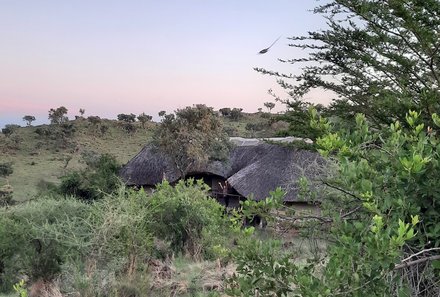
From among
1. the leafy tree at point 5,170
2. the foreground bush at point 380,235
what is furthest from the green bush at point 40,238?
the leafy tree at point 5,170

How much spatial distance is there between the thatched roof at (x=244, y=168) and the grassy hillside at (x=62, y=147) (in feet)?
13.7

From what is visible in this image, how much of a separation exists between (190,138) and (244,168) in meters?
3.33

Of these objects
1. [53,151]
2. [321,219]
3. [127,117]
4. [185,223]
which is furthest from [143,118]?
[321,219]

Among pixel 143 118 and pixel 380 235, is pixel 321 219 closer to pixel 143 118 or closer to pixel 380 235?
pixel 380 235

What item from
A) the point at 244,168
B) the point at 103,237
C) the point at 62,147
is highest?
the point at 62,147

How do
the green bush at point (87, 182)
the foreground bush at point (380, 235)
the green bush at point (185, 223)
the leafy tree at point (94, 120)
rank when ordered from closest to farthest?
the foreground bush at point (380, 235)
the green bush at point (185, 223)
the green bush at point (87, 182)
the leafy tree at point (94, 120)

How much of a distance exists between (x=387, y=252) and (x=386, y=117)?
5012 mm

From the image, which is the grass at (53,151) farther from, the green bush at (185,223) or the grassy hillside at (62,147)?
the green bush at (185,223)

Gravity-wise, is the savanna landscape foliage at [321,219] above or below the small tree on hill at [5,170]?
above

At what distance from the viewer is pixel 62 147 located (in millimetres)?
39750

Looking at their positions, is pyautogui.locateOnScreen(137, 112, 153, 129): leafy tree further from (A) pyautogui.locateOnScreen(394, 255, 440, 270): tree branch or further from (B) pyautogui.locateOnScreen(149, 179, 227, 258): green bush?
(A) pyautogui.locateOnScreen(394, 255, 440, 270): tree branch

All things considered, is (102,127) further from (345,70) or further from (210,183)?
(345,70)

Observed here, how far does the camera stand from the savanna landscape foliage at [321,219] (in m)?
1.96

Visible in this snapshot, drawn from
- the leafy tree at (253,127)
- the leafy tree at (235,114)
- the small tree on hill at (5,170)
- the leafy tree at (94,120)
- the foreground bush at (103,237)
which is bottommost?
the small tree on hill at (5,170)
